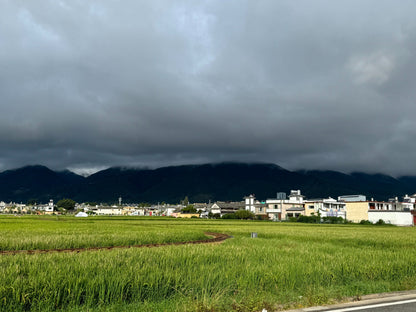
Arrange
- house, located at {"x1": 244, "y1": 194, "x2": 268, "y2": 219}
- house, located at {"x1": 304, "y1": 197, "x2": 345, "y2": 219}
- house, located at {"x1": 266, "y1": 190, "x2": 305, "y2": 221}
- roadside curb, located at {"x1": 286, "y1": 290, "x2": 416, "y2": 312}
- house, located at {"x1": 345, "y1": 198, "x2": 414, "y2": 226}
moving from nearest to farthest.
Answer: roadside curb, located at {"x1": 286, "y1": 290, "x2": 416, "y2": 312} < house, located at {"x1": 345, "y1": 198, "x2": 414, "y2": 226} < house, located at {"x1": 304, "y1": 197, "x2": 345, "y2": 219} < house, located at {"x1": 266, "y1": 190, "x2": 305, "y2": 221} < house, located at {"x1": 244, "y1": 194, "x2": 268, "y2": 219}

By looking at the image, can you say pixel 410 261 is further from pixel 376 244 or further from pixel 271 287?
pixel 376 244

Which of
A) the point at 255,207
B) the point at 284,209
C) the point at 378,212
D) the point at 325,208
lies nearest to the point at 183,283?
the point at 325,208

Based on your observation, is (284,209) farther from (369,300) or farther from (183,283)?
(183,283)

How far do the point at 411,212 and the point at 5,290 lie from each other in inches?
4912

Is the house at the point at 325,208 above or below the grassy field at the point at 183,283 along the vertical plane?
below

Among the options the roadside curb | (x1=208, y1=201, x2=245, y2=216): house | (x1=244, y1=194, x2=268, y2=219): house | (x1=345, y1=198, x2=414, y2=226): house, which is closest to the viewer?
the roadside curb

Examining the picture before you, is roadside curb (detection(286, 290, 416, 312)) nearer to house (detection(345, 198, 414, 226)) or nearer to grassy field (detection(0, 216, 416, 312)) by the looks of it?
grassy field (detection(0, 216, 416, 312))

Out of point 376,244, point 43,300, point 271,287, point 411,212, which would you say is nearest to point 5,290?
point 43,300

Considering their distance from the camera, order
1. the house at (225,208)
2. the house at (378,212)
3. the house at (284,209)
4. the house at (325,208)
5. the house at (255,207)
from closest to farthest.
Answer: the house at (378,212)
the house at (325,208)
the house at (284,209)
the house at (255,207)
the house at (225,208)

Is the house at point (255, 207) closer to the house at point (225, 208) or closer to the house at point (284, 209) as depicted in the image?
the house at point (225, 208)

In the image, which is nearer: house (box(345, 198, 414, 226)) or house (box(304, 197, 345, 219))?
house (box(345, 198, 414, 226))

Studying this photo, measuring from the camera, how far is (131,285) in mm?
10125

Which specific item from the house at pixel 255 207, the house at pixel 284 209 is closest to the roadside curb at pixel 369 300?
the house at pixel 284 209

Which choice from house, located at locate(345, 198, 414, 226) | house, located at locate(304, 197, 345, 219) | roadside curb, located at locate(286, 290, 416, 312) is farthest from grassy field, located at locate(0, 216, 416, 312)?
house, located at locate(345, 198, 414, 226)
